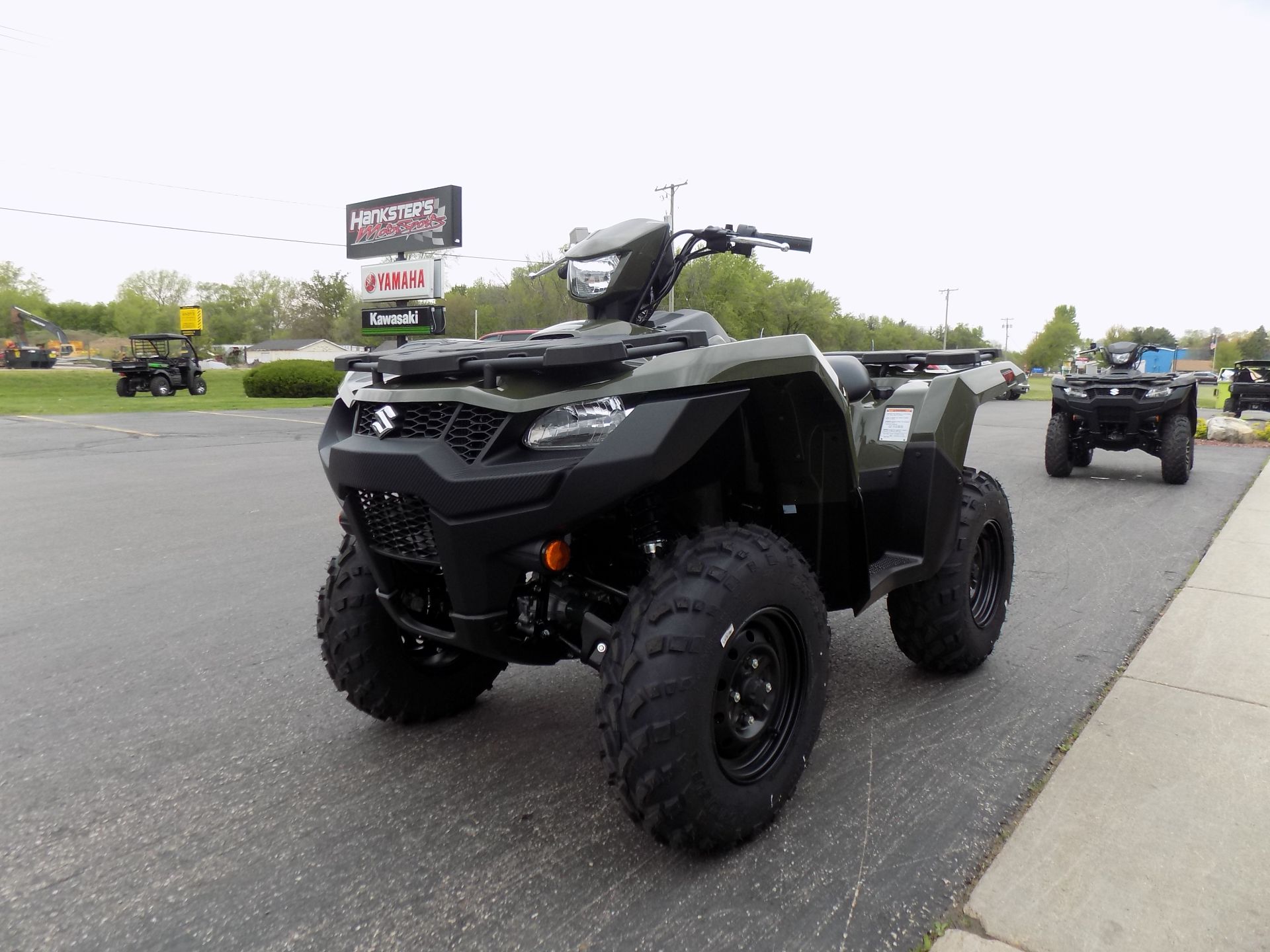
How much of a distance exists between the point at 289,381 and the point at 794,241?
27.6 metres

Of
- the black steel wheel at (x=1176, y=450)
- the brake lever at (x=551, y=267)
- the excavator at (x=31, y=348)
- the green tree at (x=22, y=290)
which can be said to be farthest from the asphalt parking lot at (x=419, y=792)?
the green tree at (x=22, y=290)

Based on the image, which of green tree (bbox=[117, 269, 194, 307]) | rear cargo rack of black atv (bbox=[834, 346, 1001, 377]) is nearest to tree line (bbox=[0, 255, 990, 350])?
green tree (bbox=[117, 269, 194, 307])

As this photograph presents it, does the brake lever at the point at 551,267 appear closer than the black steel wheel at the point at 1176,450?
Yes

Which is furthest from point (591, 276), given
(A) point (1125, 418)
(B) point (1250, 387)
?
(B) point (1250, 387)

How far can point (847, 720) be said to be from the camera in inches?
130

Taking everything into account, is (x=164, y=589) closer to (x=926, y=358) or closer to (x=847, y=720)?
(x=847, y=720)

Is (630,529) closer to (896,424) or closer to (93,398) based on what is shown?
(896,424)

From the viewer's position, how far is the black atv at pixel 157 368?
28719 mm

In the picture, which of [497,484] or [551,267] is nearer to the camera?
[497,484]

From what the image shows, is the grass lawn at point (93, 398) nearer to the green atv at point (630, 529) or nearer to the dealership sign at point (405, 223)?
the dealership sign at point (405, 223)

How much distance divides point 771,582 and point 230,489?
7860mm

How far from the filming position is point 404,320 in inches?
1192

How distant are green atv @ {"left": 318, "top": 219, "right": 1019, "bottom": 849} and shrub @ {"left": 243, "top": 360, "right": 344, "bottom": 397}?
27.0 metres

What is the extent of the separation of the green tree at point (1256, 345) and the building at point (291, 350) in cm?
8379
